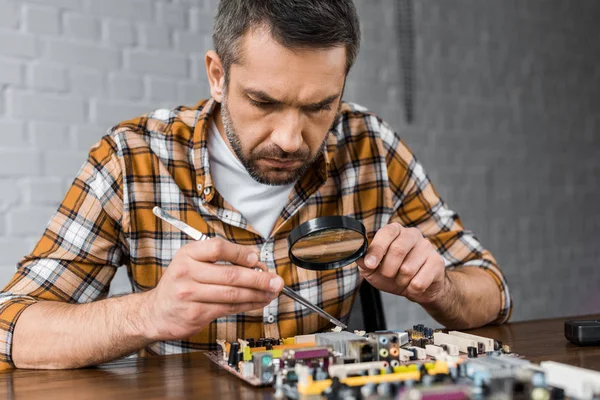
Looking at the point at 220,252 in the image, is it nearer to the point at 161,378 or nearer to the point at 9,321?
the point at 161,378

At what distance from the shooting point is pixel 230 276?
3.73ft

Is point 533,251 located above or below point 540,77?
below

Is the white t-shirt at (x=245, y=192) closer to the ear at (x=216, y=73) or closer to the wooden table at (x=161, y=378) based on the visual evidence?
the ear at (x=216, y=73)

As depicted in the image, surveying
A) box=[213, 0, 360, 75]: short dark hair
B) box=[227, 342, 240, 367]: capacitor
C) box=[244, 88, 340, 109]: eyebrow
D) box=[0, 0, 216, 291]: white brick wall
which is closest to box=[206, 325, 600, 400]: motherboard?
box=[227, 342, 240, 367]: capacitor

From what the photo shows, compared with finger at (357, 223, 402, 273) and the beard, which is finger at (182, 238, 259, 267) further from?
the beard

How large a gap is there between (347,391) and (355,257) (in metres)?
0.52

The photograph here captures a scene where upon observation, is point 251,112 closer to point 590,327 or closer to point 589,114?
point 590,327

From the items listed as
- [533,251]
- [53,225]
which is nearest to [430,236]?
[53,225]

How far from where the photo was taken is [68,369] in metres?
1.29

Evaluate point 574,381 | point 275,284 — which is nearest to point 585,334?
point 574,381

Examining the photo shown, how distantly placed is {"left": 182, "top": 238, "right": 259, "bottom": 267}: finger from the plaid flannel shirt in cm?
54

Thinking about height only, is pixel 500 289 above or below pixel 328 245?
below

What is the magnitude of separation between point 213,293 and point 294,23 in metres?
0.65

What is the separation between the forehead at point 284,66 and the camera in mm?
1441
